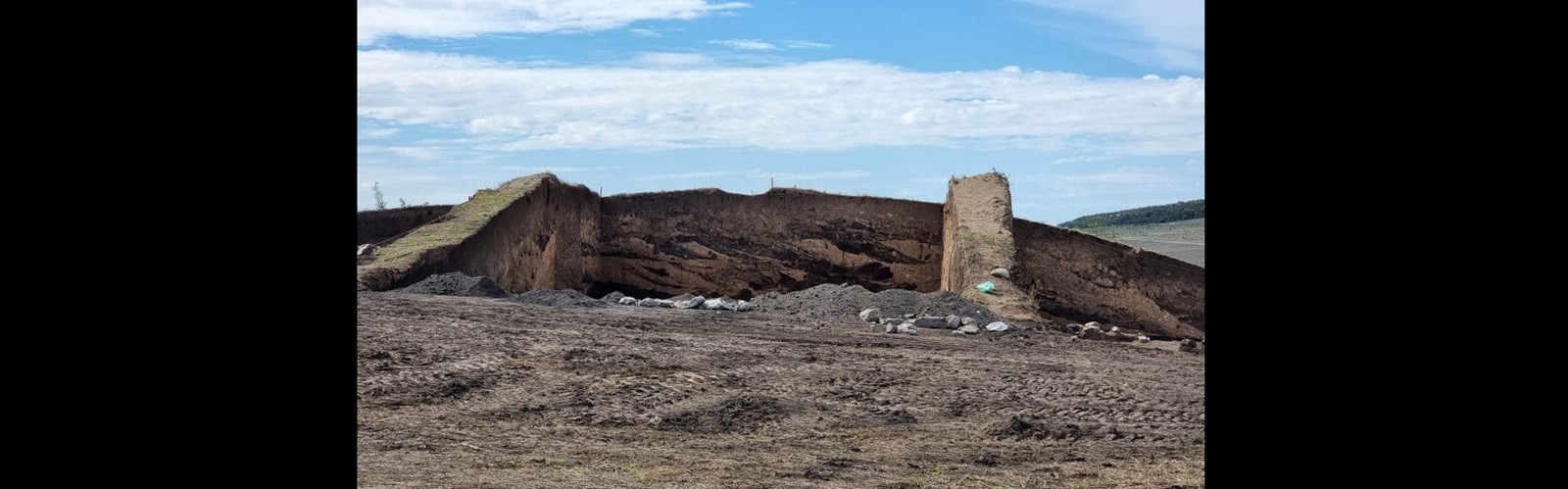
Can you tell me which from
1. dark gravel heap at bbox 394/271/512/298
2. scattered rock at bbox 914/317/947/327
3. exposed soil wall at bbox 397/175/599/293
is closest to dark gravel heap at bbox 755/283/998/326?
scattered rock at bbox 914/317/947/327

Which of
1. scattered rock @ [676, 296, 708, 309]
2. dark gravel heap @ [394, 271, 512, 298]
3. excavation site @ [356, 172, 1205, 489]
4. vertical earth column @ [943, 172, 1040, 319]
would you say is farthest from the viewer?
vertical earth column @ [943, 172, 1040, 319]

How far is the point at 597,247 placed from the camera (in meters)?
21.6

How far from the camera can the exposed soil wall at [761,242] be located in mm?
21453

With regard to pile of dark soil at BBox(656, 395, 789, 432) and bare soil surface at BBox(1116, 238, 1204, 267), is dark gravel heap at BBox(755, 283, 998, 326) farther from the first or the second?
bare soil surface at BBox(1116, 238, 1204, 267)

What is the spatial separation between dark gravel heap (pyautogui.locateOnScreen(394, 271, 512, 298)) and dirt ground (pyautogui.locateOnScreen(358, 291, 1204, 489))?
1.54 meters

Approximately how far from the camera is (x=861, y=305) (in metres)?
15.2

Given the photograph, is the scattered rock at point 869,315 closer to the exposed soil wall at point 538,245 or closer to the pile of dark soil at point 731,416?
the exposed soil wall at point 538,245

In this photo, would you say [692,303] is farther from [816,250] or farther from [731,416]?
[731,416]

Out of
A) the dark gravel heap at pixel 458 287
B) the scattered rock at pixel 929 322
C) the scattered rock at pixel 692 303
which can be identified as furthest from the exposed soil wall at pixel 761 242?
the scattered rock at pixel 929 322

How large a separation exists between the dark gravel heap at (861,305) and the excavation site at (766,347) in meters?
0.05

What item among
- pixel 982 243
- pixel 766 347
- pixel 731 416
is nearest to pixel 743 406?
pixel 731 416

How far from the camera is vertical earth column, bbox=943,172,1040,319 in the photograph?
16156 mm
